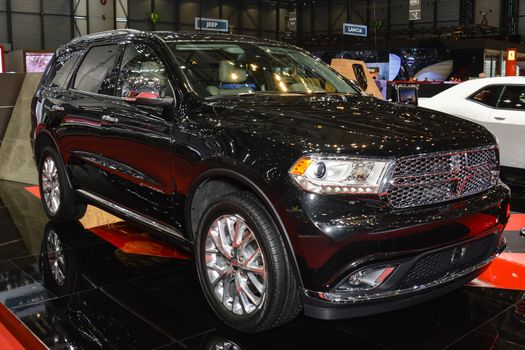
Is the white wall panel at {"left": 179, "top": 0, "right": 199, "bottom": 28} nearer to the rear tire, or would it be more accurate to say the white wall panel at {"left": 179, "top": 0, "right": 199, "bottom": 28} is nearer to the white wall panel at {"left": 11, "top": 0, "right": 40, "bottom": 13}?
the white wall panel at {"left": 11, "top": 0, "right": 40, "bottom": 13}

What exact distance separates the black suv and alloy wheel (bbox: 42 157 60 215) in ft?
3.40

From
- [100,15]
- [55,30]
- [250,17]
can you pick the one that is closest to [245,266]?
[55,30]

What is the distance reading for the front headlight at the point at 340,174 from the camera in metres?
2.47

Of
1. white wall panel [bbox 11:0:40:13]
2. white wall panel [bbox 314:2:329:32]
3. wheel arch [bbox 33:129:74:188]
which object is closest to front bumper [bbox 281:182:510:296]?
wheel arch [bbox 33:129:74:188]

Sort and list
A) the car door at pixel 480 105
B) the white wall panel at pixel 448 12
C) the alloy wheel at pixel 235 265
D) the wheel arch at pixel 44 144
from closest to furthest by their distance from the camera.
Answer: the alloy wheel at pixel 235 265 < the wheel arch at pixel 44 144 < the car door at pixel 480 105 < the white wall panel at pixel 448 12

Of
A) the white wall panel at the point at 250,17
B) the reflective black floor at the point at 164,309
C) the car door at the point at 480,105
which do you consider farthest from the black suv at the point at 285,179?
the white wall panel at the point at 250,17

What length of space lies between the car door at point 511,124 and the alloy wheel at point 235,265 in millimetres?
5152

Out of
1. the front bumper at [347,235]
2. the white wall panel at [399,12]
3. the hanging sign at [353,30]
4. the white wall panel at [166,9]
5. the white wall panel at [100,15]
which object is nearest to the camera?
the front bumper at [347,235]

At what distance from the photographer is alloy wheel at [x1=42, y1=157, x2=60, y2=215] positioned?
16.1ft

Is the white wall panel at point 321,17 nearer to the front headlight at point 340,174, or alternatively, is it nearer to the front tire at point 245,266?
the front tire at point 245,266

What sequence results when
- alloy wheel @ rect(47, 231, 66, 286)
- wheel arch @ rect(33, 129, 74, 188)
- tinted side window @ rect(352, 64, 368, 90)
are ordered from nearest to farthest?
alloy wheel @ rect(47, 231, 66, 286), wheel arch @ rect(33, 129, 74, 188), tinted side window @ rect(352, 64, 368, 90)

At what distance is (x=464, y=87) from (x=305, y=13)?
39236mm

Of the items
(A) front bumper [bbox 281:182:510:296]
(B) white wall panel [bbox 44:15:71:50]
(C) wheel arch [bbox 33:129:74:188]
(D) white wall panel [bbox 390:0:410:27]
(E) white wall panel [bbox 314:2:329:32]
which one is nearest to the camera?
(A) front bumper [bbox 281:182:510:296]

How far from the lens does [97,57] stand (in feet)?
14.2
